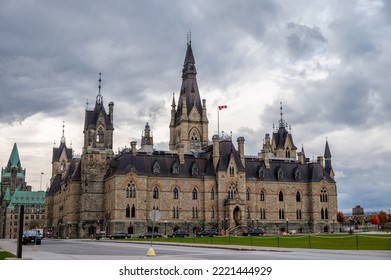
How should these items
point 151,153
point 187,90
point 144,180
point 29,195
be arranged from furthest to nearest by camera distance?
point 29,195, point 187,90, point 151,153, point 144,180

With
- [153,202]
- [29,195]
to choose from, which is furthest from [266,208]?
[29,195]

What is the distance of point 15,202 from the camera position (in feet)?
531

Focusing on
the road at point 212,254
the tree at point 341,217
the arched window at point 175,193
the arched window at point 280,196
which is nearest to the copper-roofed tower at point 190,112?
the arched window at point 280,196

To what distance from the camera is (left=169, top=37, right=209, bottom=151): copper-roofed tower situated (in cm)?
10175

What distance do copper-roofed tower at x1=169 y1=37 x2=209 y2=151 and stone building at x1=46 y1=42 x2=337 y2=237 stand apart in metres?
15.8

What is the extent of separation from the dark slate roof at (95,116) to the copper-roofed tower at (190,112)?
Answer: 2114 centimetres

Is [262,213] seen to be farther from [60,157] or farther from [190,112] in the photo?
[60,157]

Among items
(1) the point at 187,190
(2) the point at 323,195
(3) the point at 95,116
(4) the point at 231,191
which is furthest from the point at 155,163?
(2) the point at 323,195

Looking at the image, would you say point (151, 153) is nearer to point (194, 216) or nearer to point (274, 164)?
point (194, 216)

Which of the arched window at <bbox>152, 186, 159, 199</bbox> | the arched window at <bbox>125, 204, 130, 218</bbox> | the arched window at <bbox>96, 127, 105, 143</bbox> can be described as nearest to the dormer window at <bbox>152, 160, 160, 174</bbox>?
the arched window at <bbox>152, 186, 159, 199</bbox>

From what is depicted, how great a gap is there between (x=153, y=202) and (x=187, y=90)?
32.6 metres

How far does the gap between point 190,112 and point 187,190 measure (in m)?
27.6

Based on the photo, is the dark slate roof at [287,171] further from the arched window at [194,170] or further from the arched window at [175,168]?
the arched window at [175,168]
